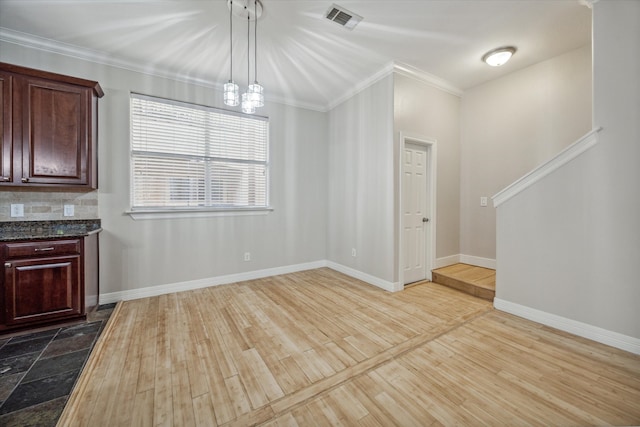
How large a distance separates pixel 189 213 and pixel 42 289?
63.7 inches

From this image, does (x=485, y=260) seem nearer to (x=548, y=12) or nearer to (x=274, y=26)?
(x=548, y=12)

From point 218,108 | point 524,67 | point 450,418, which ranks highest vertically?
point 524,67

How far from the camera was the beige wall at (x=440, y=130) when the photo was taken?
358 cm

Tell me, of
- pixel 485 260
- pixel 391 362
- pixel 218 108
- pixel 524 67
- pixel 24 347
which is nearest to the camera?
pixel 391 362

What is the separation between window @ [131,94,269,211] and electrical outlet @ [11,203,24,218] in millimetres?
972

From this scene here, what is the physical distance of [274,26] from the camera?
8.65 ft

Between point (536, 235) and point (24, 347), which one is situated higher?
point (536, 235)

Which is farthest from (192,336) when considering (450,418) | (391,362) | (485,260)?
(485,260)

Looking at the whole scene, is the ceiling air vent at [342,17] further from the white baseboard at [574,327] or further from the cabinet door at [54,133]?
the white baseboard at [574,327]

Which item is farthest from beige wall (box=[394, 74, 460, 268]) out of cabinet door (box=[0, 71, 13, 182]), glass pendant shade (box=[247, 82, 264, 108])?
cabinet door (box=[0, 71, 13, 182])

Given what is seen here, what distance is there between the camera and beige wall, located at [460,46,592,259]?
3.19 meters

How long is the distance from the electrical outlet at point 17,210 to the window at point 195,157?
0.97m

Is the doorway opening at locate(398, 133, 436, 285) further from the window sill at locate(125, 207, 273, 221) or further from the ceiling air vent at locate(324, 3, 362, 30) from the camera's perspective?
the window sill at locate(125, 207, 273, 221)

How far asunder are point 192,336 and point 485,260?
4.26 m
